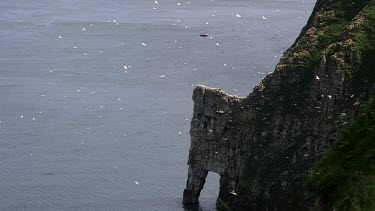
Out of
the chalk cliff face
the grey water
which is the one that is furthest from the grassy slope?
the grey water

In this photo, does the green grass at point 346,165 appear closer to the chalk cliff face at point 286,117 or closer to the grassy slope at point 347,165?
the grassy slope at point 347,165

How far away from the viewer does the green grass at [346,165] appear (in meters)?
18.0

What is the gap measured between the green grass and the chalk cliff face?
107 feet

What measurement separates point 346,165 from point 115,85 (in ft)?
282

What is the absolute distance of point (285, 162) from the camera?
57.1 meters

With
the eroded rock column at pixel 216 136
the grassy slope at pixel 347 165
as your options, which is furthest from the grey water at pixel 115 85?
the grassy slope at pixel 347 165

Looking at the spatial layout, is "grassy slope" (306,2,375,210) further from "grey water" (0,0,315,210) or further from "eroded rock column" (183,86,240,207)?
"grey water" (0,0,315,210)

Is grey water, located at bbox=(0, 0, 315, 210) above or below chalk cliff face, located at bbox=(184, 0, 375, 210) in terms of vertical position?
below

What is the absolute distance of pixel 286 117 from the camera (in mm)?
58219

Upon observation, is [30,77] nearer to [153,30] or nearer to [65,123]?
[65,123]

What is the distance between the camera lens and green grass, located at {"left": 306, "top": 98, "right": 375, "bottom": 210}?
18.0 m

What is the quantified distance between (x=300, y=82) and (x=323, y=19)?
20.6 feet

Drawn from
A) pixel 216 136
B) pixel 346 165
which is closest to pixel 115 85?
pixel 216 136

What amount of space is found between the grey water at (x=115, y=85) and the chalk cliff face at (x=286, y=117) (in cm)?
434
